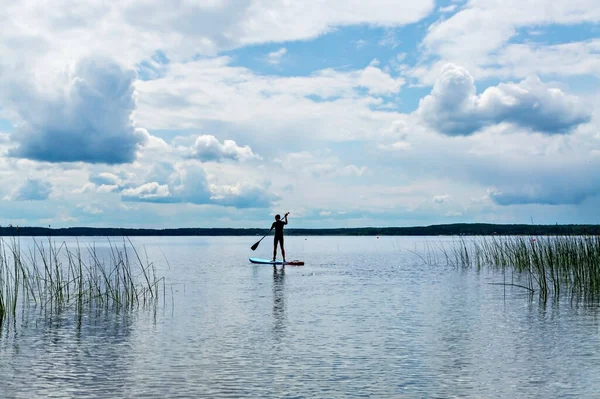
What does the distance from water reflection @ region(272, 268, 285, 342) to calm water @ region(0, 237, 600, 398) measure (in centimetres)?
6

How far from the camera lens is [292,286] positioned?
2419 cm

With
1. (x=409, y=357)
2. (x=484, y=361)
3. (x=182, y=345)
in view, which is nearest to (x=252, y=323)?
(x=182, y=345)

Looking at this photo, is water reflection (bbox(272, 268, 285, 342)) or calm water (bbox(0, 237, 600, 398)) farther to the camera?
water reflection (bbox(272, 268, 285, 342))

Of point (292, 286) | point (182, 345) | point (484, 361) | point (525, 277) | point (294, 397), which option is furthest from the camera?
point (525, 277)

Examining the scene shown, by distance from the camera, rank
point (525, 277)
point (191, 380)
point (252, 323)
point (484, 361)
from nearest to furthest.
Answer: point (191, 380)
point (484, 361)
point (252, 323)
point (525, 277)

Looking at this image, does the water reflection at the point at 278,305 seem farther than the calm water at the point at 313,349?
Yes

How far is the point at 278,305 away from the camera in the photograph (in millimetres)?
18250

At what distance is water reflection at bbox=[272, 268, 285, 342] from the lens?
13.8 metres

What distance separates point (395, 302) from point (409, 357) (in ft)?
26.0

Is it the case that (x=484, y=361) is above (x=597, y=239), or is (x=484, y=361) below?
below

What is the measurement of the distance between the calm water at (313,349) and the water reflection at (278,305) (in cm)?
6

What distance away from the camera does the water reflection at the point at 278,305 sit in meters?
Result: 13.8

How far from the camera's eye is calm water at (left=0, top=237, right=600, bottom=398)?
888cm

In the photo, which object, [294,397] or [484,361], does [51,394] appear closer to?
[294,397]
